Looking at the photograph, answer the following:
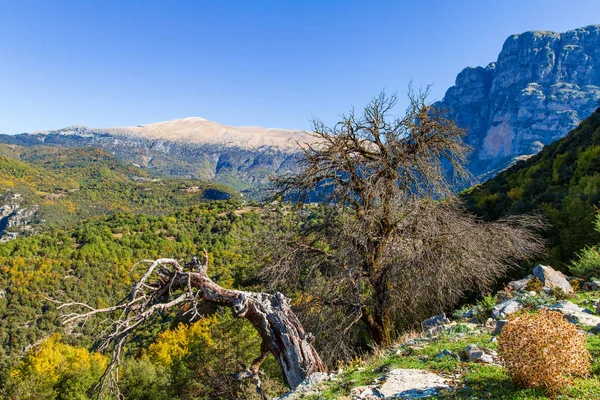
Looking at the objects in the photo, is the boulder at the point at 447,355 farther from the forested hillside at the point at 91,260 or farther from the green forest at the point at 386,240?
the forested hillside at the point at 91,260

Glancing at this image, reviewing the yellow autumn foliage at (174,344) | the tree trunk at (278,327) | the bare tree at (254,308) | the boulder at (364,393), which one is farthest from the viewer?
the yellow autumn foliage at (174,344)

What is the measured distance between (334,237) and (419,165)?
2709 mm

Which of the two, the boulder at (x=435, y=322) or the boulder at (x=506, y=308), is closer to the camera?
the boulder at (x=506, y=308)

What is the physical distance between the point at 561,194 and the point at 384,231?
8.17 metres

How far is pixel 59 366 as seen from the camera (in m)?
28.7

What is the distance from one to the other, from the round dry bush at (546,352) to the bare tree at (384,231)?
358cm

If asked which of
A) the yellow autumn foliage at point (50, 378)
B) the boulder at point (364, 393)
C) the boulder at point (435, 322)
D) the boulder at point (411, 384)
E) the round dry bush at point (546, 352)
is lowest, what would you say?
the yellow autumn foliage at point (50, 378)

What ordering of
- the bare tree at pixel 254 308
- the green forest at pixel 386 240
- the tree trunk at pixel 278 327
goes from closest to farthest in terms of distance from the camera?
the bare tree at pixel 254 308 < the tree trunk at pixel 278 327 < the green forest at pixel 386 240

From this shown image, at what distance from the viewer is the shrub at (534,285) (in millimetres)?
7134

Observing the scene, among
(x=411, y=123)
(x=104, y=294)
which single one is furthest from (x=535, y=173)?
(x=104, y=294)

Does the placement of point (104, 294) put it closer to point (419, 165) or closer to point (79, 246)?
point (79, 246)

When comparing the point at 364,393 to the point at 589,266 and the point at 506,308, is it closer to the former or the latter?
the point at 506,308

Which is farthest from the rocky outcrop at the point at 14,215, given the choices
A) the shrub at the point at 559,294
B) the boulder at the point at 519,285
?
the shrub at the point at 559,294

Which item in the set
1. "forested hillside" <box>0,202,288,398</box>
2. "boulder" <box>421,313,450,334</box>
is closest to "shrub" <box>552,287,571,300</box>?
"boulder" <box>421,313,450,334</box>
